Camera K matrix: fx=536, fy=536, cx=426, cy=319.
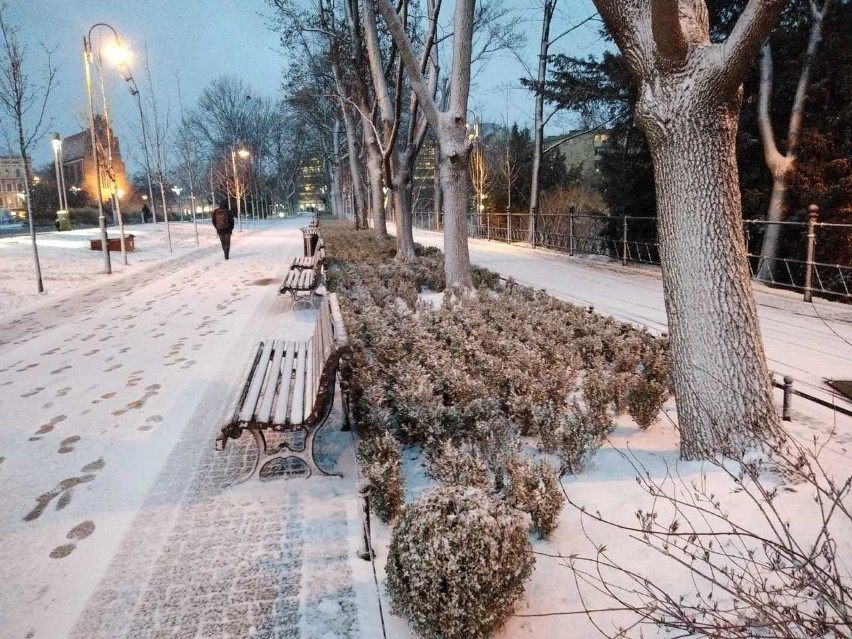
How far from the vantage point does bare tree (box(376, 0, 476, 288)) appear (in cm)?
880

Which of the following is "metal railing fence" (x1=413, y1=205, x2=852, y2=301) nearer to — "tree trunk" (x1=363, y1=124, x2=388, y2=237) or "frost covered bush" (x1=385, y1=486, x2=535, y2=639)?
"tree trunk" (x1=363, y1=124, x2=388, y2=237)

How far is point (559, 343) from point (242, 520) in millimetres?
3980

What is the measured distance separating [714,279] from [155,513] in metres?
3.88

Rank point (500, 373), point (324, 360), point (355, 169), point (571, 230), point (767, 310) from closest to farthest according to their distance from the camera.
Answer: point (324, 360), point (500, 373), point (767, 310), point (571, 230), point (355, 169)

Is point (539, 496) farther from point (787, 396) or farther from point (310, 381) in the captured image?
point (787, 396)

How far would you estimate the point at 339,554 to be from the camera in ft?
9.84

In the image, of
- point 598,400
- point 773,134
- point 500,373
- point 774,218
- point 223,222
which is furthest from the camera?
point 223,222

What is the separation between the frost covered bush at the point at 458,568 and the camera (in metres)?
2.25

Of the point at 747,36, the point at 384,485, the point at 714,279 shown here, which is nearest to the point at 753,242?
the point at 714,279

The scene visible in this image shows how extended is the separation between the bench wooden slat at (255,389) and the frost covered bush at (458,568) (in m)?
1.64

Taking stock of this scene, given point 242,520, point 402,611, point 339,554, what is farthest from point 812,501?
point 242,520

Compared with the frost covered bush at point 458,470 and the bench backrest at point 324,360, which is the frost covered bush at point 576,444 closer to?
the frost covered bush at point 458,470

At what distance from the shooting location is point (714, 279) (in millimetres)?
3463

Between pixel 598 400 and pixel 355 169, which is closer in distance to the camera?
pixel 598 400
